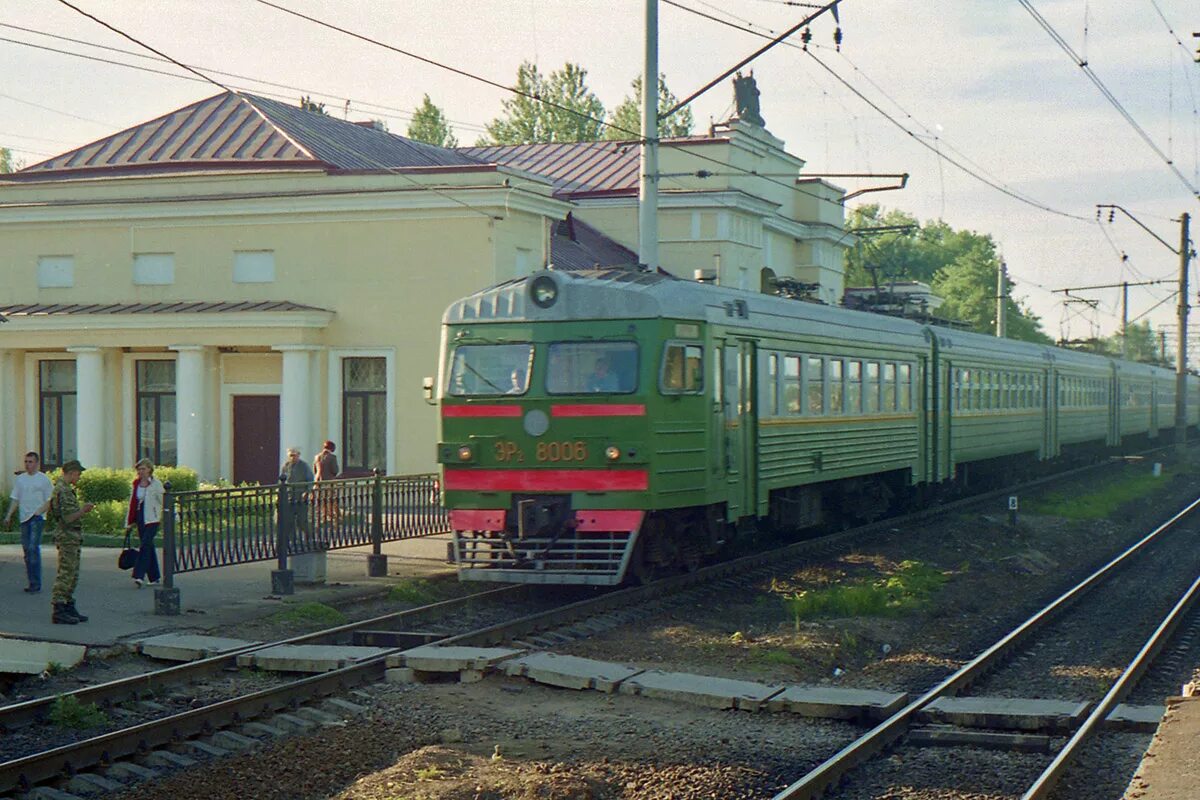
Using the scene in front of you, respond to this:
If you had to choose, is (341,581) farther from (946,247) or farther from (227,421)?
(946,247)

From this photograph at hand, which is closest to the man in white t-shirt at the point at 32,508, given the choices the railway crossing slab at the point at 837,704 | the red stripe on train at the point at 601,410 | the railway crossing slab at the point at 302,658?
the railway crossing slab at the point at 302,658

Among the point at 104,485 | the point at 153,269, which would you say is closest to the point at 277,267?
the point at 153,269

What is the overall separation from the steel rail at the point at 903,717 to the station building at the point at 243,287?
15080mm

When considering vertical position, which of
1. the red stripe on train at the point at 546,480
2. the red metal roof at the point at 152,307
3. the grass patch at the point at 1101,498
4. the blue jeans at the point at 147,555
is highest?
the red metal roof at the point at 152,307

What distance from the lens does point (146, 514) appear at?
609 inches

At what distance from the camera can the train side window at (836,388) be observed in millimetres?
19953

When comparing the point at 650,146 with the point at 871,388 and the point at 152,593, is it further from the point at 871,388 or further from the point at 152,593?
the point at 152,593

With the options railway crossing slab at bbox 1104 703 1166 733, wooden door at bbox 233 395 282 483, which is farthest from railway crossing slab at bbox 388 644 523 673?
wooden door at bbox 233 395 282 483

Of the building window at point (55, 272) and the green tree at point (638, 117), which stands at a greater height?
the green tree at point (638, 117)

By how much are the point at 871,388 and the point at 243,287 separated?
14.2 metres

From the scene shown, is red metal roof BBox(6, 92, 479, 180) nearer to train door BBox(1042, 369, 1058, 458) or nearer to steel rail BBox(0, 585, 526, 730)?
train door BBox(1042, 369, 1058, 458)

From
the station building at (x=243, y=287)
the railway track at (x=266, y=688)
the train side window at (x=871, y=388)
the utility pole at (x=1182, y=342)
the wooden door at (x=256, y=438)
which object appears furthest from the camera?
the utility pole at (x=1182, y=342)

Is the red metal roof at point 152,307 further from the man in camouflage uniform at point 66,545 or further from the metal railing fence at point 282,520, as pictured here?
the man in camouflage uniform at point 66,545

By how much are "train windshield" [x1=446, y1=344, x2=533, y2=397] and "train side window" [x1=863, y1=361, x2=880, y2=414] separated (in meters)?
7.48
